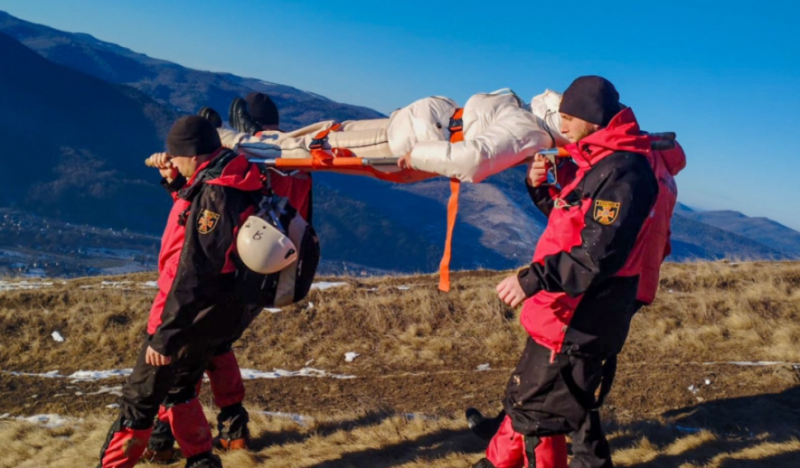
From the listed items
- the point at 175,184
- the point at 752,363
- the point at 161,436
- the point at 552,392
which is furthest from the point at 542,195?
the point at 752,363

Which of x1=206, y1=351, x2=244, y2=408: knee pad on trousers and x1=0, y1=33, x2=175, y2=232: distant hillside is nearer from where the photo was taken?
x1=206, y1=351, x2=244, y2=408: knee pad on trousers

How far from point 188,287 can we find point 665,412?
13.5 ft

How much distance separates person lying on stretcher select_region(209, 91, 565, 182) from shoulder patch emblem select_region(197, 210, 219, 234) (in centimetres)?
79

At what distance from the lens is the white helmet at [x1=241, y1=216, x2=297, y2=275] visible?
3.55 meters

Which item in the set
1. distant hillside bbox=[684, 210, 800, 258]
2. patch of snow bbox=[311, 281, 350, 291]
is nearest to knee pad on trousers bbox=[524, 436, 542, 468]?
patch of snow bbox=[311, 281, 350, 291]

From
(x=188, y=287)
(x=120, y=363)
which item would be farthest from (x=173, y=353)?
(x=120, y=363)

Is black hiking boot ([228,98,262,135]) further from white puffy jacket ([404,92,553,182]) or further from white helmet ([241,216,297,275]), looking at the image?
white puffy jacket ([404,92,553,182])

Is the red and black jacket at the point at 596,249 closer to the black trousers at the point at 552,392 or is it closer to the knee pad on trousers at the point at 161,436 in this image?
the black trousers at the point at 552,392

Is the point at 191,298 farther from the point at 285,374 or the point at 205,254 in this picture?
the point at 285,374

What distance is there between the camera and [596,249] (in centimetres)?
305

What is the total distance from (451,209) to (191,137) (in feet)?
5.23

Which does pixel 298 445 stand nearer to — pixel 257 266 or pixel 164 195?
pixel 257 266

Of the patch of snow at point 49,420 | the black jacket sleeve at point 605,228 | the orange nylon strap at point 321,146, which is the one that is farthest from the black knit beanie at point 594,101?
the patch of snow at point 49,420

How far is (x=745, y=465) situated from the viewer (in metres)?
4.07
